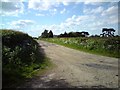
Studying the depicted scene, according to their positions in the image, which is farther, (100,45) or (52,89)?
(100,45)

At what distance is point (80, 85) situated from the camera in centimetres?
949

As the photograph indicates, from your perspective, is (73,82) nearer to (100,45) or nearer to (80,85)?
(80,85)

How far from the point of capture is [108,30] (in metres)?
57.0

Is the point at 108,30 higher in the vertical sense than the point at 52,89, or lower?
higher

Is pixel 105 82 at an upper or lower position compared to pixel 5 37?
lower

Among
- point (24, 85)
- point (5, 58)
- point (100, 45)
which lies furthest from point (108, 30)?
point (24, 85)

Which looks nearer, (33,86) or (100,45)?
(33,86)

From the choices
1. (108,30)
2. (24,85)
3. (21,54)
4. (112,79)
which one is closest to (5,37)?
(21,54)

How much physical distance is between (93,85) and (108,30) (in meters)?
49.1

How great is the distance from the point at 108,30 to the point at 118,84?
1916 inches

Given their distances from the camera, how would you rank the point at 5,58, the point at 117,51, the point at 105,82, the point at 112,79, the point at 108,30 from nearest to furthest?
the point at 105,82
the point at 112,79
the point at 5,58
the point at 117,51
the point at 108,30

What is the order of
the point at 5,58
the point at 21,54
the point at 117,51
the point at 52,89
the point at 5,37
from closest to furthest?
the point at 52,89, the point at 5,58, the point at 21,54, the point at 5,37, the point at 117,51

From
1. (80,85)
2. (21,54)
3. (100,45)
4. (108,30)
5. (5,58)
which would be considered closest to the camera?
(80,85)

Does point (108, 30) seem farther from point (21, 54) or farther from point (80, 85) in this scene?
point (80, 85)
